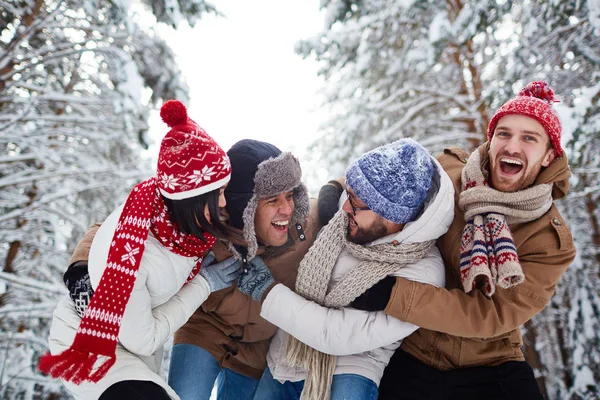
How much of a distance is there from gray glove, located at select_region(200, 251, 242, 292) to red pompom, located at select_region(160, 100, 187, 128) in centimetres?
88

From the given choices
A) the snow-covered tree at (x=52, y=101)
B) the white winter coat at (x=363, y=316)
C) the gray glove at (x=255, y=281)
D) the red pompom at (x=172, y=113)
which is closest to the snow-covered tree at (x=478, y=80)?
the snow-covered tree at (x=52, y=101)

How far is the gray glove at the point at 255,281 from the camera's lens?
258cm

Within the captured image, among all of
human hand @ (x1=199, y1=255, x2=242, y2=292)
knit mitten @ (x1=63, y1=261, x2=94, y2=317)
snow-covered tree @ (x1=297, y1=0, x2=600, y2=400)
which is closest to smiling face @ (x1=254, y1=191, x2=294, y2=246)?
human hand @ (x1=199, y1=255, x2=242, y2=292)

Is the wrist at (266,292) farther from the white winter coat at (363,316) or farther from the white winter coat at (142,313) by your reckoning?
the white winter coat at (142,313)

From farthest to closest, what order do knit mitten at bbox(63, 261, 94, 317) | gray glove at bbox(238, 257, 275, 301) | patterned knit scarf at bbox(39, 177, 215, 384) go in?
1. gray glove at bbox(238, 257, 275, 301)
2. knit mitten at bbox(63, 261, 94, 317)
3. patterned knit scarf at bbox(39, 177, 215, 384)

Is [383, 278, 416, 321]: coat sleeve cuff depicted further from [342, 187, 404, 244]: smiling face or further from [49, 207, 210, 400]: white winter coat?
[49, 207, 210, 400]: white winter coat

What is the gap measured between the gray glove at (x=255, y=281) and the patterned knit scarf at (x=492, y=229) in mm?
1124

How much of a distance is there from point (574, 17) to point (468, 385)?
4.78m

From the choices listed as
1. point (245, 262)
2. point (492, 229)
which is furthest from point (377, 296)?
point (245, 262)

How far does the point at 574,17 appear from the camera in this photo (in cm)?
511

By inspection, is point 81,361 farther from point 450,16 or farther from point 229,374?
point 450,16

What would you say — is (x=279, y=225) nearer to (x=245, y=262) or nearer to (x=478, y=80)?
(x=245, y=262)

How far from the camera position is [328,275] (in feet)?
8.36

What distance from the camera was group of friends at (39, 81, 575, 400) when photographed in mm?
2145
